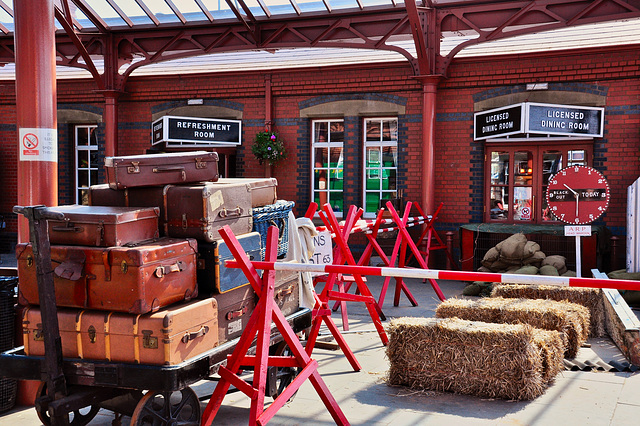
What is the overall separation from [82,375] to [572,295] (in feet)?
18.2

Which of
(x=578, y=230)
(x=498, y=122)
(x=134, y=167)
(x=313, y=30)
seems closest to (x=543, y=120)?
(x=498, y=122)

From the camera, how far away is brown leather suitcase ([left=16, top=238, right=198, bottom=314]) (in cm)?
375

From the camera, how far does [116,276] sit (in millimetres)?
3791

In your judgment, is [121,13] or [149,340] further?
[121,13]

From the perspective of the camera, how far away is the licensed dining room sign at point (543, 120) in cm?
1005

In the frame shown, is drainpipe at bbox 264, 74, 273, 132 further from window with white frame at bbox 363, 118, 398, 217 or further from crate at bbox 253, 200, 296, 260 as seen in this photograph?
crate at bbox 253, 200, 296, 260

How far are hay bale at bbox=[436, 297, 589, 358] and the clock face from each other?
225cm

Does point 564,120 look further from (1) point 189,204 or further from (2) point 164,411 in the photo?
(2) point 164,411

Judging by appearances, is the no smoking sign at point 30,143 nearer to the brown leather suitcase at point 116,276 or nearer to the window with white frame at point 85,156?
the brown leather suitcase at point 116,276

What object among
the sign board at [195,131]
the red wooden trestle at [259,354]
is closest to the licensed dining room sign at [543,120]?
the sign board at [195,131]

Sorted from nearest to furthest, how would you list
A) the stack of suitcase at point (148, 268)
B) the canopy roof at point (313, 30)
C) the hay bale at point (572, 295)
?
the stack of suitcase at point (148, 268) → the hay bale at point (572, 295) → the canopy roof at point (313, 30)

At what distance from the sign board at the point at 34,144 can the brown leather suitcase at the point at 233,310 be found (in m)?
2.21

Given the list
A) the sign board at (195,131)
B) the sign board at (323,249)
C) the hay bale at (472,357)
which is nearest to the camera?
the hay bale at (472,357)

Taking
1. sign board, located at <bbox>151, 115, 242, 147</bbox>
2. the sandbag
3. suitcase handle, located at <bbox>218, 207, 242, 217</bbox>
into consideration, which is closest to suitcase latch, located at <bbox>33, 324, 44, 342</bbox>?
suitcase handle, located at <bbox>218, 207, 242, 217</bbox>
